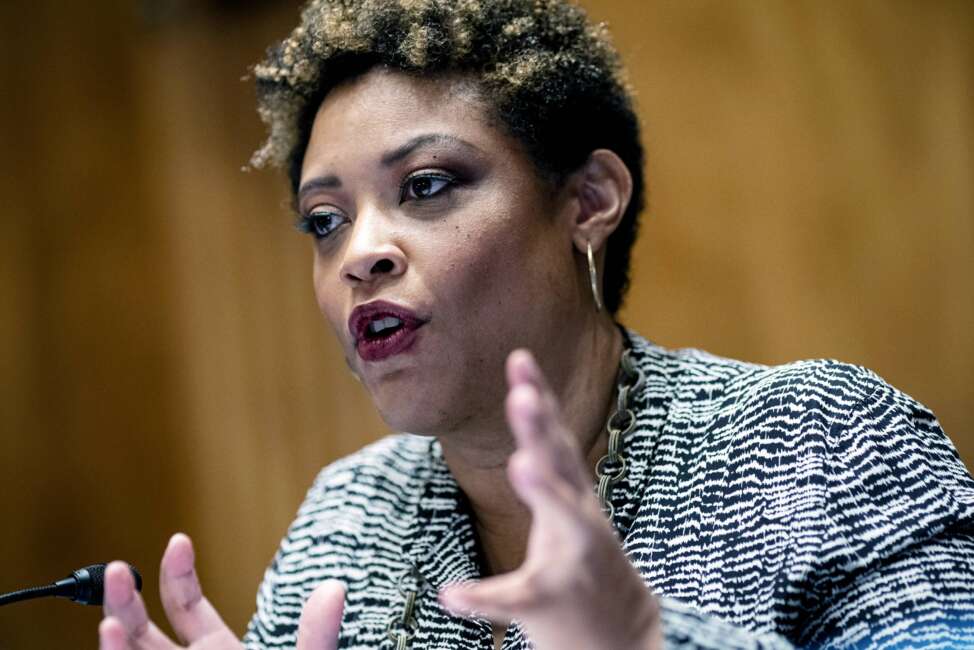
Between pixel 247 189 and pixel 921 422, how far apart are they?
91.3 inches

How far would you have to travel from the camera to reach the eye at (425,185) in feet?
4.79

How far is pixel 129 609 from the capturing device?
3.81 feet

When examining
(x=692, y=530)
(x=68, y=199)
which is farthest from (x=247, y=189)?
(x=692, y=530)

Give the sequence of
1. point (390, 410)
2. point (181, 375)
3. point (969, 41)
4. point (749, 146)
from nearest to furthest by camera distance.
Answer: point (390, 410), point (969, 41), point (749, 146), point (181, 375)

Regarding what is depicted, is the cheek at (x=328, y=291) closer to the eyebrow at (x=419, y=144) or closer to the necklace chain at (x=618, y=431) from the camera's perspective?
the eyebrow at (x=419, y=144)

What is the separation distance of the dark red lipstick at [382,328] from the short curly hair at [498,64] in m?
0.29

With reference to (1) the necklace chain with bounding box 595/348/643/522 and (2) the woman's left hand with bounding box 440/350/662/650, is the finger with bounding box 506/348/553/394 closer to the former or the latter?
(2) the woman's left hand with bounding box 440/350/662/650

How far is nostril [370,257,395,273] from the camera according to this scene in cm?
143

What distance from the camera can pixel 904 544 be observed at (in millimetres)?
1189

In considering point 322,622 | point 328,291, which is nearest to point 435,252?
point 328,291

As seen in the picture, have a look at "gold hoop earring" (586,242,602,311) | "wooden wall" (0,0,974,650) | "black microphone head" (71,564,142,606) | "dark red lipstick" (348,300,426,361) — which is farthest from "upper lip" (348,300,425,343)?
"wooden wall" (0,0,974,650)

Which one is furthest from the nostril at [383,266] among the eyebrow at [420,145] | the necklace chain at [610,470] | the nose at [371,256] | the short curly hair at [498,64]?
the necklace chain at [610,470]

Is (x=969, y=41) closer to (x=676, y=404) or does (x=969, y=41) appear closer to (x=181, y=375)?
(x=676, y=404)

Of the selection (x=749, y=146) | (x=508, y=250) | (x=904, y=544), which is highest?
(x=749, y=146)
